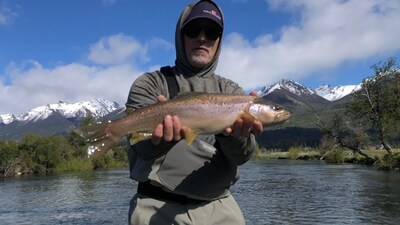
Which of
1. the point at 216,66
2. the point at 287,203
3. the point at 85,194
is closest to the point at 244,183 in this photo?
the point at 287,203

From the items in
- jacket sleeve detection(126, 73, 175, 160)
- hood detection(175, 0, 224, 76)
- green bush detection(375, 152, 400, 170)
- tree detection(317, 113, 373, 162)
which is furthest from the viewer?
tree detection(317, 113, 373, 162)

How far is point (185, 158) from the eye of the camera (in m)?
3.61

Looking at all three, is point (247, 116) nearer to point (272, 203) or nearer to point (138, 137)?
point (138, 137)

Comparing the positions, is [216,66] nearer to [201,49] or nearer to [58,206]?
[201,49]

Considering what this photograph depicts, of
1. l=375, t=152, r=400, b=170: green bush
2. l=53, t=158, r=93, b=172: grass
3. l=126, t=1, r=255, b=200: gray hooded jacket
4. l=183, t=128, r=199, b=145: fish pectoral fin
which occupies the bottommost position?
l=375, t=152, r=400, b=170: green bush

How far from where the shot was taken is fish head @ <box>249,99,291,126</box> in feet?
11.7

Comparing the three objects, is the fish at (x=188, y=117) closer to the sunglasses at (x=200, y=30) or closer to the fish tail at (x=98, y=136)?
the fish tail at (x=98, y=136)

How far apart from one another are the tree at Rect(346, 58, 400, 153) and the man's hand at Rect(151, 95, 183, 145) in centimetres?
5098

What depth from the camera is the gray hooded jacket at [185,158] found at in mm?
3490

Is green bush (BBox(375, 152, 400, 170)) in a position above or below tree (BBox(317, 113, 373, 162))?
below

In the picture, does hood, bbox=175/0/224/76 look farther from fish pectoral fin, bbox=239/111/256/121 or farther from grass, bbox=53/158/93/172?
grass, bbox=53/158/93/172

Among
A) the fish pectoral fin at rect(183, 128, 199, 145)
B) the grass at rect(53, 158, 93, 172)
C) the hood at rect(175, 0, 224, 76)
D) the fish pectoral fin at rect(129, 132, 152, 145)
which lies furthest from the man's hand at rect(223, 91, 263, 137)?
the grass at rect(53, 158, 93, 172)

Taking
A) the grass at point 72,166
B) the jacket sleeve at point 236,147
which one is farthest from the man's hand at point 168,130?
the grass at point 72,166

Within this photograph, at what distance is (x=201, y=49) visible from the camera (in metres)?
3.94
